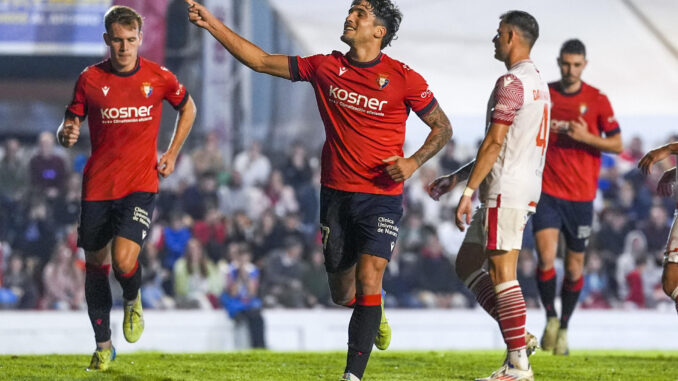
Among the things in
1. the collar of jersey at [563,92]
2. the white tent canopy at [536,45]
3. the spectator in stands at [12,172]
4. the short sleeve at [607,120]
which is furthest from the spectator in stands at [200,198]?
the short sleeve at [607,120]

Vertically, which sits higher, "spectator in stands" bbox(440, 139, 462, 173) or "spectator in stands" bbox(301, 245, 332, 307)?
"spectator in stands" bbox(440, 139, 462, 173)

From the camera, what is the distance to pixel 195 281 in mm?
15000

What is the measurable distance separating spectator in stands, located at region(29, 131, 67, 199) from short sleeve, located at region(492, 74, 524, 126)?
11.1 meters

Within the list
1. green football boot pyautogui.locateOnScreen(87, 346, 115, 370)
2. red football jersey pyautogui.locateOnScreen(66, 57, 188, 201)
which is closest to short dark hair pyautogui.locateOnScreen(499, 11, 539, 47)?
red football jersey pyautogui.locateOnScreen(66, 57, 188, 201)

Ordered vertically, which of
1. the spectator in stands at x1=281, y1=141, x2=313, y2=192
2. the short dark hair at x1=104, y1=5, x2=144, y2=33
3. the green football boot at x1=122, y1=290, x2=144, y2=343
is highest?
the spectator in stands at x1=281, y1=141, x2=313, y2=192

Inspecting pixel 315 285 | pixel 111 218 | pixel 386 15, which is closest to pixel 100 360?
pixel 111 218

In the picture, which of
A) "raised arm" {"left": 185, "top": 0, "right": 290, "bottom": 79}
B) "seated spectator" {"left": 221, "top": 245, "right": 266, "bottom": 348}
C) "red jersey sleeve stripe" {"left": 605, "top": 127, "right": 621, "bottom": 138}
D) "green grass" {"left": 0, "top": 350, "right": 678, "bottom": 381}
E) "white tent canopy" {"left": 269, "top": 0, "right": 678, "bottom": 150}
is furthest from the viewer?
"white tent canopy" {"left": 269, "top": 0, "right": 678, "bottom": 150}

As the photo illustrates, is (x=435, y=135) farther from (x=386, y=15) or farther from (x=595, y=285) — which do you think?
(x=595, y=285)

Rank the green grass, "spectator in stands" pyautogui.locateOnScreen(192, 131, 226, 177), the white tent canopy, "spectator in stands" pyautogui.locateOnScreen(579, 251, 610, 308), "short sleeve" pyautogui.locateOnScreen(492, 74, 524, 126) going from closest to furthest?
"short sleeve" pyautogui.locateOnScreen(492, 74, 524, 126) < the green grass < "spectator in stands" pyautogui.locateOnScreen(579, 251, 610, 308) < "spectator in stands" pyautogui.locateOnScreen(192, 131, 226, 177) < the white tent canopy

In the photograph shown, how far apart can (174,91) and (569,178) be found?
12.5 ft

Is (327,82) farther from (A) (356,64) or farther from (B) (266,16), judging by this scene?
(B) (266,16)

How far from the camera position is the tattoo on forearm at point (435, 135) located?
21.4 ft

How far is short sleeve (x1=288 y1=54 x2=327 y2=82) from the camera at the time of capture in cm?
661

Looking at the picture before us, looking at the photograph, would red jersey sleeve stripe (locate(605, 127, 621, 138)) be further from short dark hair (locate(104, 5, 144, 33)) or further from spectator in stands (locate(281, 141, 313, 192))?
spectator in stands (locate(281, 141, 313, 192))
